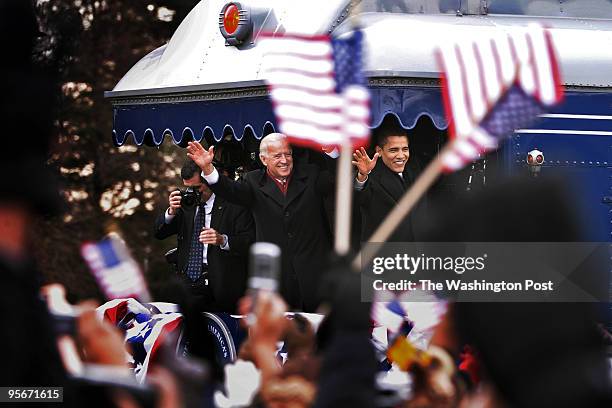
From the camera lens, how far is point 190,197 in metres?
9.21

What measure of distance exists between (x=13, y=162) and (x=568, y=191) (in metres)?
1.06

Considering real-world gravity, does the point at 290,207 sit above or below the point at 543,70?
below

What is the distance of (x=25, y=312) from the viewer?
8.58 feet

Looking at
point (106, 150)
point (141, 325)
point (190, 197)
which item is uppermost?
point (106, 150)

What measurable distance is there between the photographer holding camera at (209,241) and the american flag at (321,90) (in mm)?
3960

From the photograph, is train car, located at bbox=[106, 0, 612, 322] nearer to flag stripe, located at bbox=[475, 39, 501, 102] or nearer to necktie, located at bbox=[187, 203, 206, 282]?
necktie, located at bbox=[187, 203, 206, 282]

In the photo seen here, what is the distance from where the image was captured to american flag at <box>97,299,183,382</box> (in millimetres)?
7945

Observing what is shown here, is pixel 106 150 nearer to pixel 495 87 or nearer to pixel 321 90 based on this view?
pixel 321 90

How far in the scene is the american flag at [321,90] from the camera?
3742mm

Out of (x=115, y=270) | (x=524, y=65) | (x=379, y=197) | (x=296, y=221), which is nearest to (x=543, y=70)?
(x=524, y=65)

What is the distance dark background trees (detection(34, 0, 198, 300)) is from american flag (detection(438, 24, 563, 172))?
10.0 m

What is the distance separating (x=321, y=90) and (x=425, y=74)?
10.5ft

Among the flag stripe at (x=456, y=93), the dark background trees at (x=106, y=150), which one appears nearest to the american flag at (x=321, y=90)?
the flag stripe at (x=456, y=93)

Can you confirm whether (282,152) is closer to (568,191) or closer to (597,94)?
(597,94)
